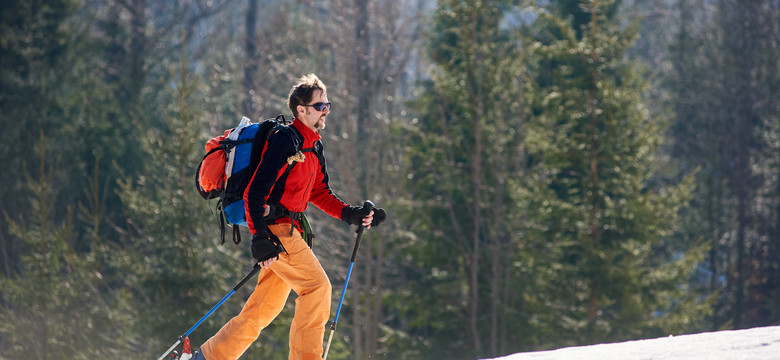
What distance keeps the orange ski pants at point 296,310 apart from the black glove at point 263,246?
15 centimetres

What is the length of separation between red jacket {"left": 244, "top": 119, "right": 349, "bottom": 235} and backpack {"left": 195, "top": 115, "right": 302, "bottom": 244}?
3.2 inches

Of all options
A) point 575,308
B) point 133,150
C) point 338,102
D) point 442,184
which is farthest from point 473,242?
point 133,150

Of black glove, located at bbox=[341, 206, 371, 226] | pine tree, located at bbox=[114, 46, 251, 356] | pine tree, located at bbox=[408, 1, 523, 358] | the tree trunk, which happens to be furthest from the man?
the tree trunk

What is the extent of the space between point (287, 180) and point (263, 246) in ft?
1.29

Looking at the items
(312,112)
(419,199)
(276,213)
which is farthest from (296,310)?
(419,199)

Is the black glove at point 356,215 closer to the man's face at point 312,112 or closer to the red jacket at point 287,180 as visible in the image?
the red jacket at point 287,180

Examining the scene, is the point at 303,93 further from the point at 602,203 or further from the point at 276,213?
the point at 602,203

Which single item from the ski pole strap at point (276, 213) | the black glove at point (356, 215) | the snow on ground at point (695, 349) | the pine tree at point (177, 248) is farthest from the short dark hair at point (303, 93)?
the pine tree at point (177, 248)

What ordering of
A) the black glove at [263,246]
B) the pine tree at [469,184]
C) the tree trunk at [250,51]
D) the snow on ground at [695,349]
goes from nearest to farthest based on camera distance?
the black glove at [263,246] → the snow on ground at [695,349] → the pine tree at [469,184] → the tree trunk at [250,51]

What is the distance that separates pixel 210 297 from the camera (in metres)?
11.8

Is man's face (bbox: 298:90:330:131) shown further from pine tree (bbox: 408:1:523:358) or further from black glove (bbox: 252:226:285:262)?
pine tree (bbox: 408:1:523:358)

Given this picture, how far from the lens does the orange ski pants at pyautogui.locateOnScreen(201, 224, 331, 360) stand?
4.07 metres

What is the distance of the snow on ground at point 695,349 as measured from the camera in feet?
13.3

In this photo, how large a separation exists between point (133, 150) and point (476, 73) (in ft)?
28.8
